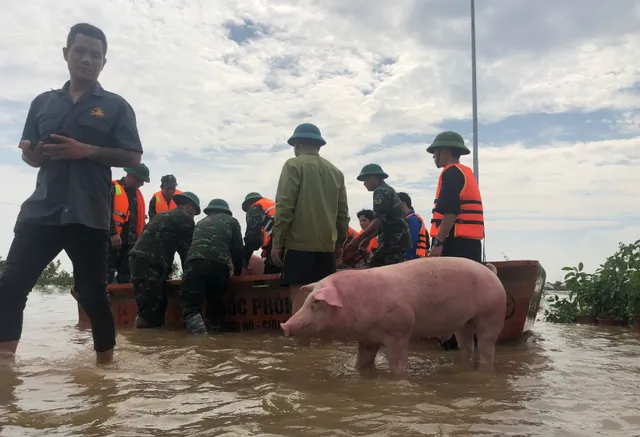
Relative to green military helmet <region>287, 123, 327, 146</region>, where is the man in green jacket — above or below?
below

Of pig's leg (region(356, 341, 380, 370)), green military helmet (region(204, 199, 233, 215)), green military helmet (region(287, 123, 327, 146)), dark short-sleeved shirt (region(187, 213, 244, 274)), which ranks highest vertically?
green military helmet (region(287, 123, 327, 146))

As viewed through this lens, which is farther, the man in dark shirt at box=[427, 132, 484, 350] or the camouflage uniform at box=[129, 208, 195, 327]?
the camouflage uniform at box=[129, 208, 195, 327]

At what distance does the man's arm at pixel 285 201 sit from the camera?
18.3 ft

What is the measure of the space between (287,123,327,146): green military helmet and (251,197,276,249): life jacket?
2.36m

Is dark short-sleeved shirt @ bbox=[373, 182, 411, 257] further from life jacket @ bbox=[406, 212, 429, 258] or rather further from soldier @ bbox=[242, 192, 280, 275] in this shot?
life jacket @ bbox=[406, 212, 429, 258]

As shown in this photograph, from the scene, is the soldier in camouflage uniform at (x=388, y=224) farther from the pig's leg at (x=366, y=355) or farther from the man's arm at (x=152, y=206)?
the man's arm at (x=152, y=206)

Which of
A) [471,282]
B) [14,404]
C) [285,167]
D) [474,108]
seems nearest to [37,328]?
[285,167]

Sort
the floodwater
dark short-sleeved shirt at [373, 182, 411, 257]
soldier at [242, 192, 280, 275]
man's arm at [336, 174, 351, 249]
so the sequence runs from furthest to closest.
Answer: soldier at [242, 192, 280, 275]
dark short-sleeved shirt at [373, 182, 411, 257]
man's arm at [336, 174, 351, 249]
the floodwater

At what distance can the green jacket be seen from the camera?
5.62m

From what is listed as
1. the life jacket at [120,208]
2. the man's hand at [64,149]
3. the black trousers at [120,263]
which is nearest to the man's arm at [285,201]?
the man's hand at [64,149]

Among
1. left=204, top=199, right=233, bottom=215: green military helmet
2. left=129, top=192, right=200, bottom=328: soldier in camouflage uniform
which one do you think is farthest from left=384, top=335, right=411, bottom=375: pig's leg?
left=204, top=199, right=233, bottom=215: green military helmet

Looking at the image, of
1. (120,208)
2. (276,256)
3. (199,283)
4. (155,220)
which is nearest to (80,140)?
(276,256)

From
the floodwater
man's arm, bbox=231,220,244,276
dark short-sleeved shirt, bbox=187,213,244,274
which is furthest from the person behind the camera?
man's arm, bbox=231,220,244,276

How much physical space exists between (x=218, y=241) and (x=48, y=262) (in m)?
3.83
